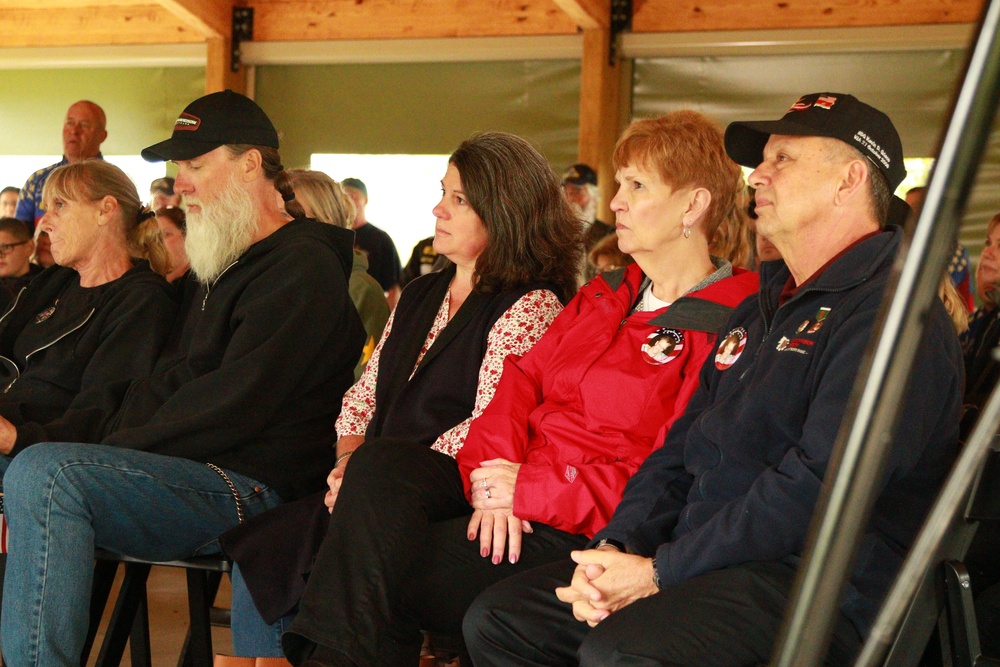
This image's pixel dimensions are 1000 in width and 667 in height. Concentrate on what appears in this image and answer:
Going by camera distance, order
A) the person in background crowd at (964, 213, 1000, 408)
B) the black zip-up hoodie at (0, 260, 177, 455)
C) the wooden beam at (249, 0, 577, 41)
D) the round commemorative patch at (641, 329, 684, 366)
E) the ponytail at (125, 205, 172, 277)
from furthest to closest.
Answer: the wooden beam at (249, 0, 577, 41)
the ponytail at (125, 205, 172, 277)
the black zip-up hoodie at (0, 260, 177, 455)
the person in background crowd at (964, 213, 1000, 408)
the round commemorative patch at (641, 329, 684, 366)

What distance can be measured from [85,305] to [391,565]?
157 cm

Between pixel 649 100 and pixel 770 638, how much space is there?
21.0 feet

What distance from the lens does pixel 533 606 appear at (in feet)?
5.91

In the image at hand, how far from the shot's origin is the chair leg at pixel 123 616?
8.12 feet

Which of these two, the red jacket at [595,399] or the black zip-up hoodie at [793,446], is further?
the red jacket at [595,399]

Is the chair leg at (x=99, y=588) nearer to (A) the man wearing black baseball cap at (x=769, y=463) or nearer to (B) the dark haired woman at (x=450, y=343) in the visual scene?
(B) the dark haired woman at (x=450, y=343)

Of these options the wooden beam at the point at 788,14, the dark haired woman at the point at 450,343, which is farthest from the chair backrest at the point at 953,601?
the wooden beam at the point at 788,14

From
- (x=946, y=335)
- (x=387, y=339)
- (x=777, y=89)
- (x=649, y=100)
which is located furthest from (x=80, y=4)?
(x=946, y=335)

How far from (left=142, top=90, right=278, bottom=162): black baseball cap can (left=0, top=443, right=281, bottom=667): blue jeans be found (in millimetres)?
840

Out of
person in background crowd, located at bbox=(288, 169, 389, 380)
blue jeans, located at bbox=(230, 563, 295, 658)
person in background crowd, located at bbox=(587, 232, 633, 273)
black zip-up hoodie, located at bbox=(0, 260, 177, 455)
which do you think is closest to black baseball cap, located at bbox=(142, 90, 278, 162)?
black zip-up hoodie, located at bbox=(0, 260, 177, 455)

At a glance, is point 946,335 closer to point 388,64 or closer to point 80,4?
point 388,64

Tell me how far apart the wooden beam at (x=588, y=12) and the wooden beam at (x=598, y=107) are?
0.06 m

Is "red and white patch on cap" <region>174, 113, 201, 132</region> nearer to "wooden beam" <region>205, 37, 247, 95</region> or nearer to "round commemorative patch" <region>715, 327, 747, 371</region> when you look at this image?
"round commemorative patch" <region>715, 327, 747, 371</region>

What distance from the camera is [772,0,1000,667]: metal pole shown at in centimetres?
46
